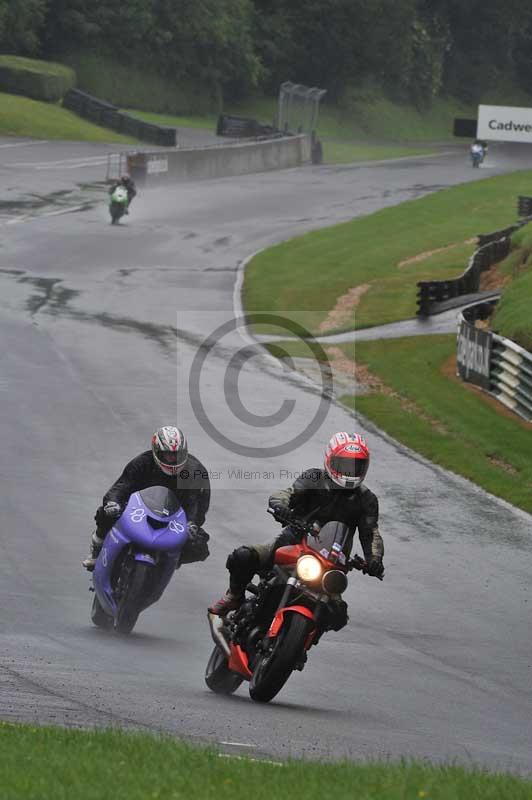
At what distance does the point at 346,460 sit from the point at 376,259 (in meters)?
39.3

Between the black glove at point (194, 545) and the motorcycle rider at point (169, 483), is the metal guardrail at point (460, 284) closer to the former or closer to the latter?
the motorcycle rider at point (169, 483)

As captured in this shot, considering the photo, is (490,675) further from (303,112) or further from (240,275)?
(303,112)

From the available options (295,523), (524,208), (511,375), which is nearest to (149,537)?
(295,523)

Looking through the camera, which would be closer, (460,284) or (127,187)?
(460,284)

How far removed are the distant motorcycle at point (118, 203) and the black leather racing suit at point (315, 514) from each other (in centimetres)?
3977

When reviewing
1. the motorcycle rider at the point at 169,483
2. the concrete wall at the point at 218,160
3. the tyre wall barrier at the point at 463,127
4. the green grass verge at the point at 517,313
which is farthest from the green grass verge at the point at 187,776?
the tyre wall barrier at the point at 463,127

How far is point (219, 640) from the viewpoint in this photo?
10.9 m

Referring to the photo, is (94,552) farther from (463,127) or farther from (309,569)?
(463,127)

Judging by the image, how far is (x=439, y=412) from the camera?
27219mm

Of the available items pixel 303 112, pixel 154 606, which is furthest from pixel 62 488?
pixel 303 112

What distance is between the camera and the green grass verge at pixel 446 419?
22.8 metres

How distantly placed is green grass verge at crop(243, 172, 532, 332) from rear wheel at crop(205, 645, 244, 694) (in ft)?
84.8

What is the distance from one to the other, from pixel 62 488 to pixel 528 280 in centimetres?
1865

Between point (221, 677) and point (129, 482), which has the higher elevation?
point (129, 482)
